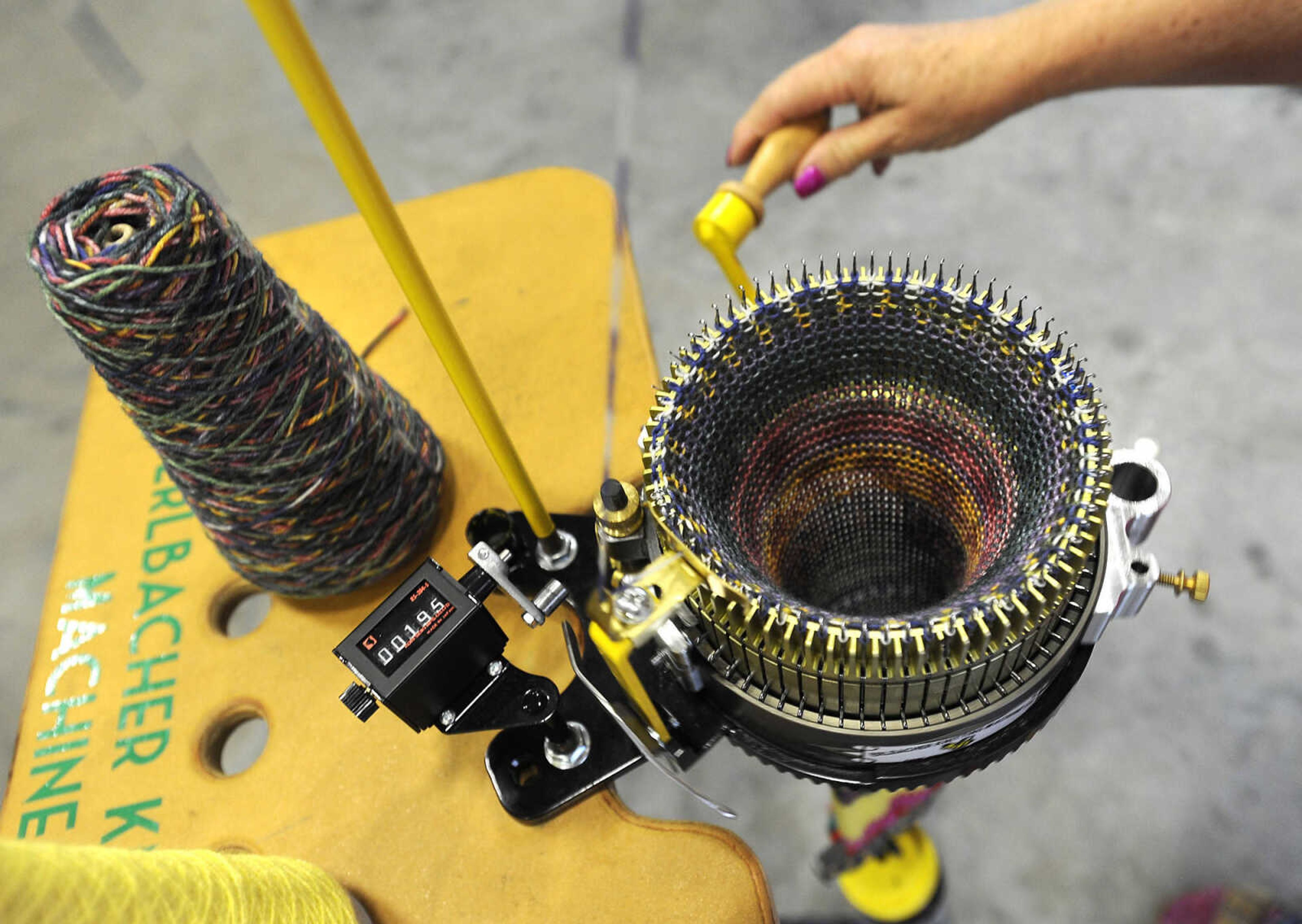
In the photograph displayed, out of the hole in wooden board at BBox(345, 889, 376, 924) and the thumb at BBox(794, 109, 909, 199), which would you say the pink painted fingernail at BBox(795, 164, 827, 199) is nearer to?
the thumb at BBox(794, 109, 909, 199)

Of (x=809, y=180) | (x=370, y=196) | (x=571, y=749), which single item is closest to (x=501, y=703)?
(x=571, y=749)

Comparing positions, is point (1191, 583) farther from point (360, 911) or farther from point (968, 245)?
point (968, 245)

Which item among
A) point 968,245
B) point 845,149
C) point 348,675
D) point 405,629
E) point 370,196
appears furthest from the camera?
point 968,245

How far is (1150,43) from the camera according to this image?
2.44ft

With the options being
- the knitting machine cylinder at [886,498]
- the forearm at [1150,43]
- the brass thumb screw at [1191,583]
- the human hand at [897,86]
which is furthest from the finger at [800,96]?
the brass thumb screw at [1191,583]

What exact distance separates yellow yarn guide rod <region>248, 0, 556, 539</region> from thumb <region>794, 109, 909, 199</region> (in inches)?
16.6

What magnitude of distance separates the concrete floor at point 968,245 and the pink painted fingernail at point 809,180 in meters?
0.77

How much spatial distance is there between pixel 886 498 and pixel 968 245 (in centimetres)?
117

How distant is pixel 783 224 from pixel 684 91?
A: 368 mm

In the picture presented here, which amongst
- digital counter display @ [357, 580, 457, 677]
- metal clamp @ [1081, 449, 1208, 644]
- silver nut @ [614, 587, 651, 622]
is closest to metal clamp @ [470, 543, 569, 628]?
digital counter display @ [357, 580, 457, 677]

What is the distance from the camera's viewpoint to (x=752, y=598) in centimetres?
42

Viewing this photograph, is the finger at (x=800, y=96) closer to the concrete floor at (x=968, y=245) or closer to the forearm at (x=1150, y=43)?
the forearm at (x=1150, y=43)

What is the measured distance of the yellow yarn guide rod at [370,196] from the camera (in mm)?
306

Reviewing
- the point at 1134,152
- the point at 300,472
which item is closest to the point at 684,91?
the point at 1134,152
